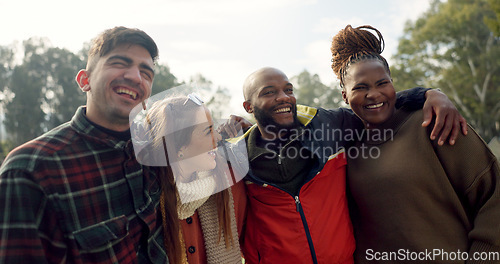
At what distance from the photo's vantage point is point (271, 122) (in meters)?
3.00

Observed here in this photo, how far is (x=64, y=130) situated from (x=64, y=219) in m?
0.57

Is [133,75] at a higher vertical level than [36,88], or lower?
lower

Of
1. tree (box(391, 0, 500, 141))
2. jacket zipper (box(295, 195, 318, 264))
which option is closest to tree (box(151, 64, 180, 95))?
tree (box(391, 0, 500, 141))

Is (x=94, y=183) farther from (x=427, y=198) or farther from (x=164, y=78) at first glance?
(x=164, y=78)

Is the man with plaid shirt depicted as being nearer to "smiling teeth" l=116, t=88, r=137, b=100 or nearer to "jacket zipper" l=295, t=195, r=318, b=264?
"smiling teeth" l=116, t=88, r=137, b=100

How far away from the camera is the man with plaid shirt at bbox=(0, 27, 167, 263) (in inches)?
64.5

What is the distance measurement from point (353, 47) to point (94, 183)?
8.08ft

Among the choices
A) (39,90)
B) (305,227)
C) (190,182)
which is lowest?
(305,227)

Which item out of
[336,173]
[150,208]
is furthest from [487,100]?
[150,208]

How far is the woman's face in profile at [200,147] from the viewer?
2396 millimetres

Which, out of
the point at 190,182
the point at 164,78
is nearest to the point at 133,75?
the point at 190,182

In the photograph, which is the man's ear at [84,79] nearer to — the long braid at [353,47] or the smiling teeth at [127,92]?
the smiling teeth at [127,92]

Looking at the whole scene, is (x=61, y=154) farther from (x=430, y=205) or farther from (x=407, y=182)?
(x=430, y=205)

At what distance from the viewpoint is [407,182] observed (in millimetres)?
2311
